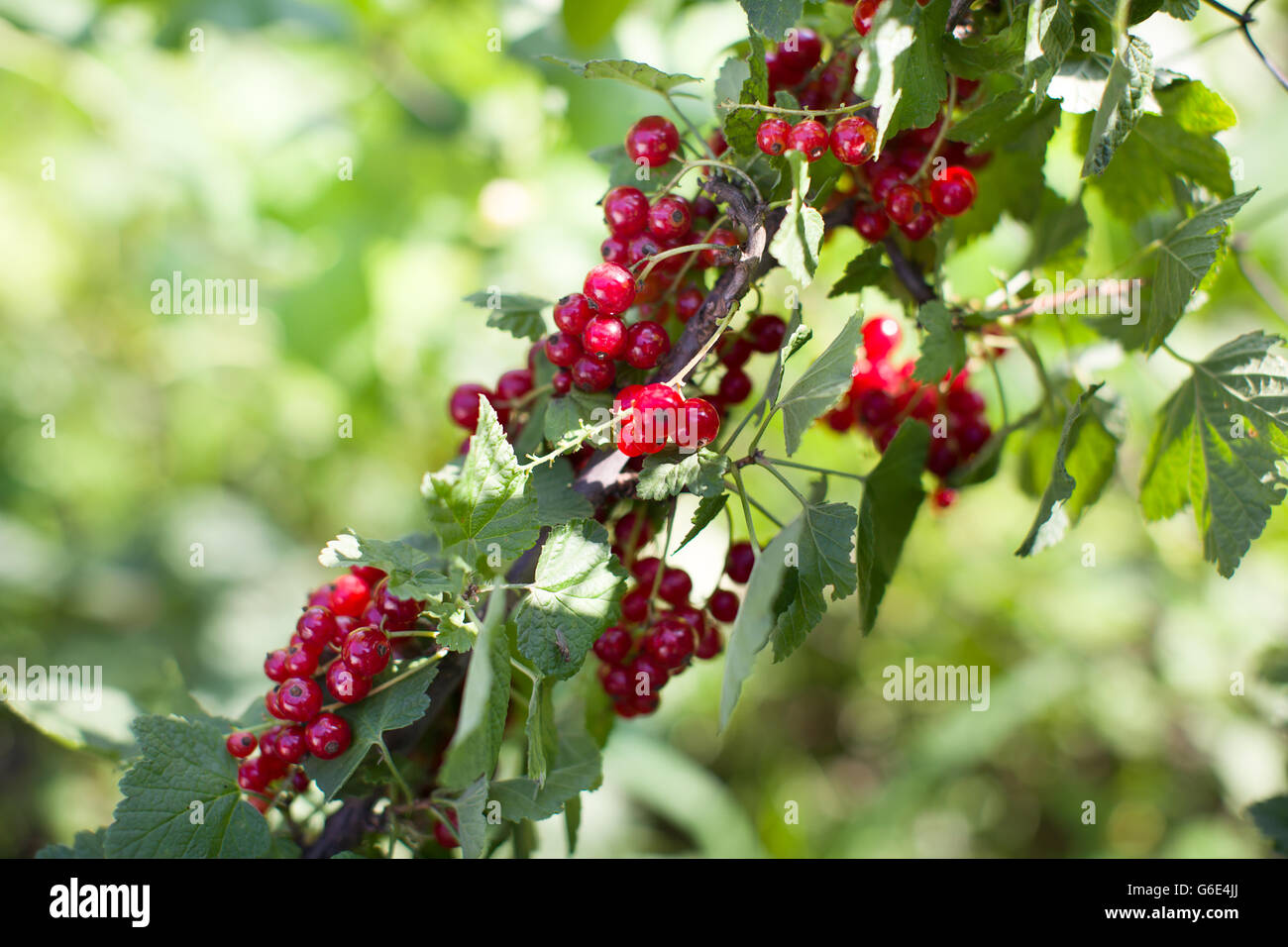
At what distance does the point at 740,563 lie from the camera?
0.73 metres

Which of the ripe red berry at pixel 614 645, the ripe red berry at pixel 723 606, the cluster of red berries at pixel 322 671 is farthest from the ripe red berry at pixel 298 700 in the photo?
the ripe red berry at pixel 723 606

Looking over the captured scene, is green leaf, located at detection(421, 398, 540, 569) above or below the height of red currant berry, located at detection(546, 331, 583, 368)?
below

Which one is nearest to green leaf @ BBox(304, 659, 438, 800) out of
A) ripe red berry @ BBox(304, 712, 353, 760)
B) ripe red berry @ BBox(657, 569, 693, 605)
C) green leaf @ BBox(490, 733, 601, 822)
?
ripe red berry @ BBox(304, 712, 353, 760)

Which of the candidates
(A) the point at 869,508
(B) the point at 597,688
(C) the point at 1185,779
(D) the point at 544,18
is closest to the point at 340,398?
(D) the point at 544,18

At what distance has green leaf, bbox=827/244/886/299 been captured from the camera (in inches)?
26.0

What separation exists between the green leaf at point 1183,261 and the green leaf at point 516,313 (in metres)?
0.51

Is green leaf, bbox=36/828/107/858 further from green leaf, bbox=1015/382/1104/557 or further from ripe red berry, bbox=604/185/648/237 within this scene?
green leaf, bbox=1015/382/1104/557

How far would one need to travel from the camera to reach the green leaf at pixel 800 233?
0.52 metres

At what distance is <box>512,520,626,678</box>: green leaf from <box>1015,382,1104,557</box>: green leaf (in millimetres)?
320

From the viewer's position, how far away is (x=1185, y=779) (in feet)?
7.06

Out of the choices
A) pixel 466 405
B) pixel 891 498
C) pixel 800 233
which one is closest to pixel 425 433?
pixel 466 405

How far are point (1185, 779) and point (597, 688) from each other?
213cm

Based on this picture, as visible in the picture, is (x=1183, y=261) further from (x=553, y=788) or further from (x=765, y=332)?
(x=553, y=788)

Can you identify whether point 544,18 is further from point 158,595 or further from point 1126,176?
point 158,595
